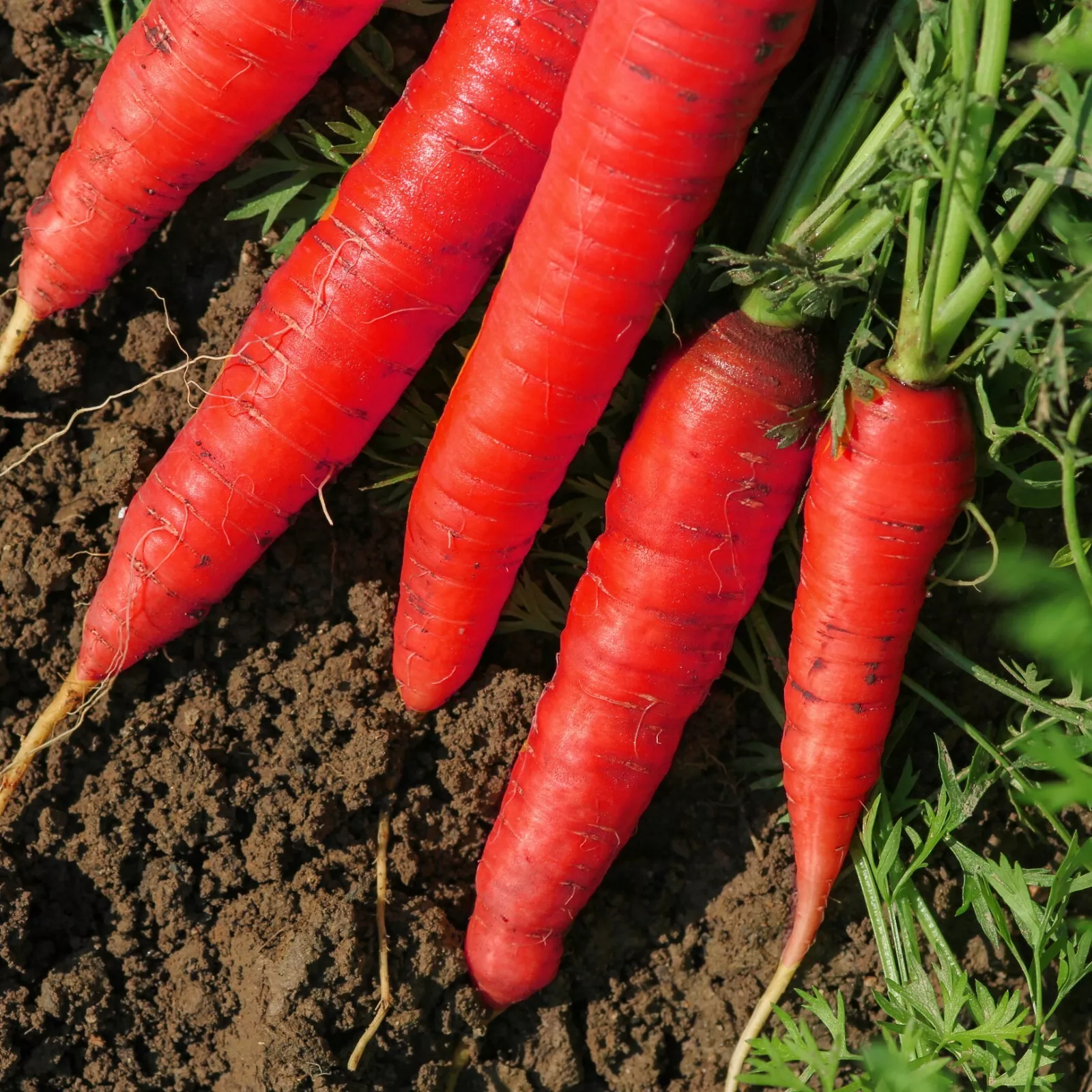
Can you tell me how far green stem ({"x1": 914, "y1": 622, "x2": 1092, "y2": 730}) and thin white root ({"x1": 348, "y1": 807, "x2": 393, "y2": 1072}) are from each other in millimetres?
1141

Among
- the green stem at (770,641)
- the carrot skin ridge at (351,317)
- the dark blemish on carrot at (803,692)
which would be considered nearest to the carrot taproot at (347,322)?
the carrot skin ridge at (351,317)

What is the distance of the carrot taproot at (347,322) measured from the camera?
74.9 inches

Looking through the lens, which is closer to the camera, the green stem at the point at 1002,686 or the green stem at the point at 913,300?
the green stem at the point at 913,300

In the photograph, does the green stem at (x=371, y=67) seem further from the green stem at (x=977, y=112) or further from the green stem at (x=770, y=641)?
the green stem at (x=770, y=641)

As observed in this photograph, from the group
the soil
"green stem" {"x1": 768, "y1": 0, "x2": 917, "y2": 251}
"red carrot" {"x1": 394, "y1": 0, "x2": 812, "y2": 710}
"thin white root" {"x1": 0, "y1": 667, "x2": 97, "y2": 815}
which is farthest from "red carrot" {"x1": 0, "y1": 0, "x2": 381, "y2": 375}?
"green stem" {"x1": 768, "y1": 0, "x2": 917, "y2": 251}

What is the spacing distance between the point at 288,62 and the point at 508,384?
2.44 feet

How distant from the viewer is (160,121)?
2074 millimetres

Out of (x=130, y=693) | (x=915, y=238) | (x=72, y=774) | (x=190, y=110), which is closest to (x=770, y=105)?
(x=915, y=238)

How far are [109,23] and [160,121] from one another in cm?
30

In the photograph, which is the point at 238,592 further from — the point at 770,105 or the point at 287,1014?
the point at 770,105

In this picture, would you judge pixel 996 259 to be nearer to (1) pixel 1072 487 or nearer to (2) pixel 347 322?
(1) pixel 1072 487

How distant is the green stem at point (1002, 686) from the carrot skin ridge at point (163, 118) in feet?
5.28

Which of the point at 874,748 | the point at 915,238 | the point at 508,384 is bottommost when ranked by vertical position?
the point at 874,748

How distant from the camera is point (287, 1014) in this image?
2.06 metres
